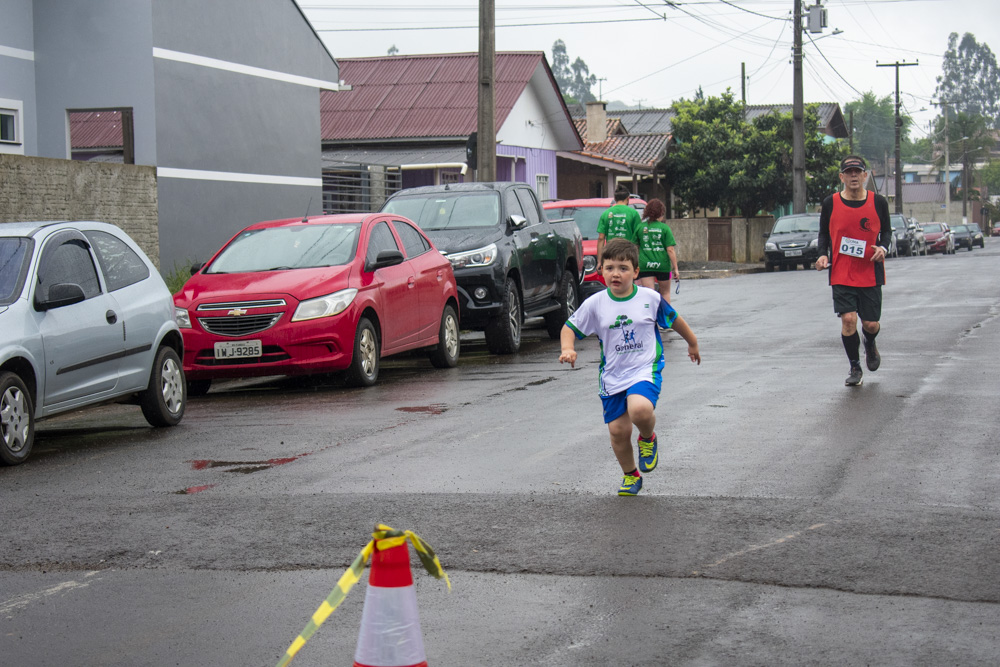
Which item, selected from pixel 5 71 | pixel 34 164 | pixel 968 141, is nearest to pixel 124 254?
pixel 34 164

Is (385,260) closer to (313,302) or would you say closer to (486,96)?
(313,302)

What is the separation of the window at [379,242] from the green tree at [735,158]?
1352 inches

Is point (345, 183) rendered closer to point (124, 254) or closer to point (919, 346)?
point (919, 346)

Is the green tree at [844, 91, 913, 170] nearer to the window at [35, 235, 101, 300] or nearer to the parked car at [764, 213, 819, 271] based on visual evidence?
the parked car at [764, 213, 819, 271]

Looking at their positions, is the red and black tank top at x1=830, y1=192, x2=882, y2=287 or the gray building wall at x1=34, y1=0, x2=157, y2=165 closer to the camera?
the red and black tank top at x1=830, y1=192, x2=882, y2=287

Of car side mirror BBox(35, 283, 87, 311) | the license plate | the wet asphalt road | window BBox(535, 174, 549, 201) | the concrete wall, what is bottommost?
the wet asphalt road

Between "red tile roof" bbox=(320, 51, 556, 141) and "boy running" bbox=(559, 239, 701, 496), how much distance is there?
27.4m

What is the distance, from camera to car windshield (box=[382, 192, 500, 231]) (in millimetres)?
15695

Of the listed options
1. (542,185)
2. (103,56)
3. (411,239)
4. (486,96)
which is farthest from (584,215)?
(542,185)

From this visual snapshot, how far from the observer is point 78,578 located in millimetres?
5520

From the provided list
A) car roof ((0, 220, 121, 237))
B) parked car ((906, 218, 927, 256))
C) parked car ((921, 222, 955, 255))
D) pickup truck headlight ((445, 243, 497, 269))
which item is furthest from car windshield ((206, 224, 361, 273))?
parked car ((921, 222, 955, 255))

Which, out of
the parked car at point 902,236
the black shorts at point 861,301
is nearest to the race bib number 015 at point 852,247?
the black shorts at point 861,301

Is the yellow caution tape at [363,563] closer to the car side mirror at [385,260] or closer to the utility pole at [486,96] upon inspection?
the car side mirror at [385,260]

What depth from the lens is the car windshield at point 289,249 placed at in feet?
41.5
